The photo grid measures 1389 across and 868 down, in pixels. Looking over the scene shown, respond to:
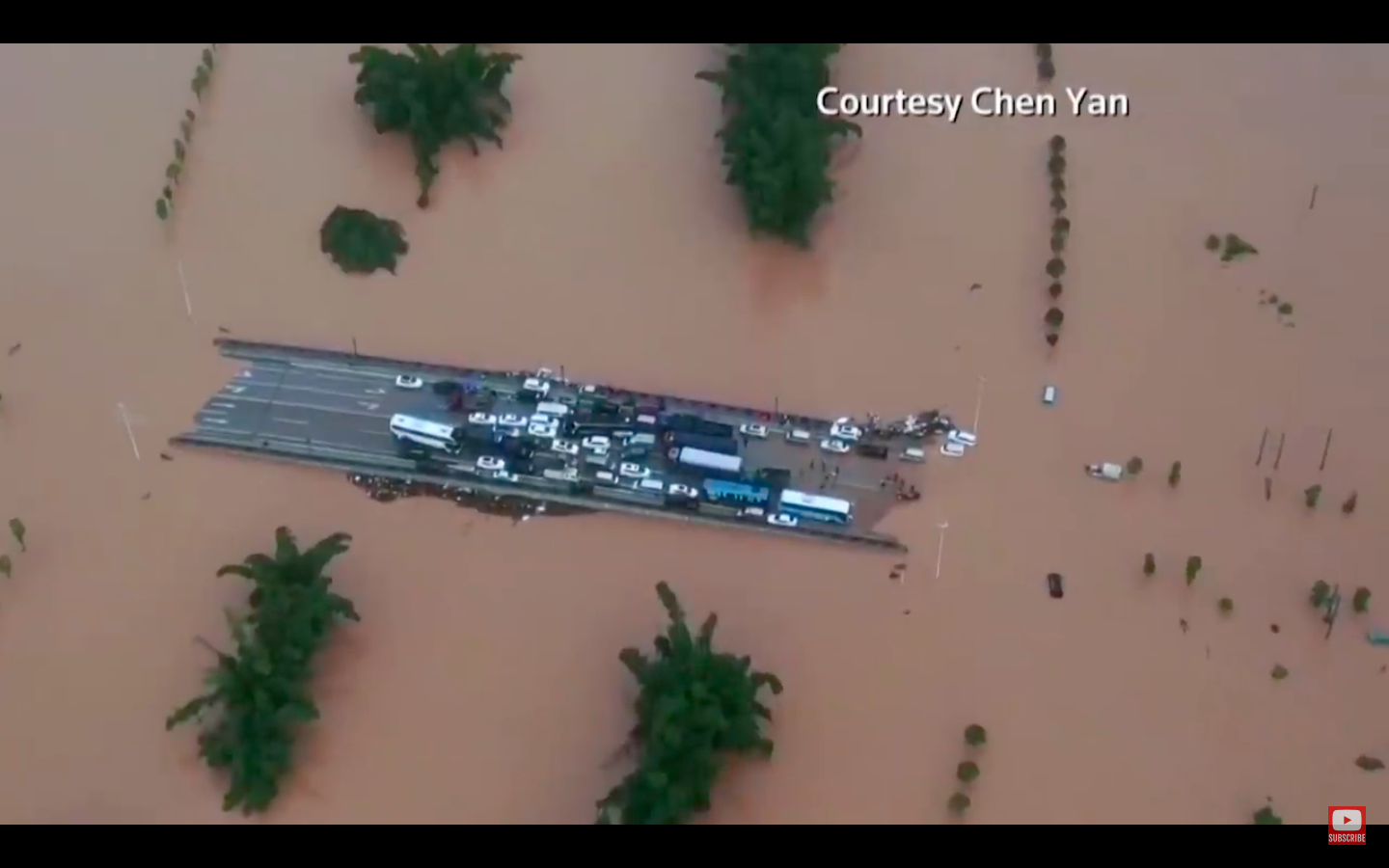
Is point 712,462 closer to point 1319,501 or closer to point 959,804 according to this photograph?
point 959,804

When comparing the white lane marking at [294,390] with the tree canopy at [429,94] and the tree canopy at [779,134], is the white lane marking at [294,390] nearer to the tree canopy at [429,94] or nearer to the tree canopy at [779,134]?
the tree canopy at [429,94]

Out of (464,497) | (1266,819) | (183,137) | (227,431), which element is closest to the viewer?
(1266,819)

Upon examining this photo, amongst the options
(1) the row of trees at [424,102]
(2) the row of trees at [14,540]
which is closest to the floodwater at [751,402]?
(2) the row of trees at [14,540]

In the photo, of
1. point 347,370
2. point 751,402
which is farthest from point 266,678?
point 751,402

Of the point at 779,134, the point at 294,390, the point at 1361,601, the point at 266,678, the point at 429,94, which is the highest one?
the point at 429,94

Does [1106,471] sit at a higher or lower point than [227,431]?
higher

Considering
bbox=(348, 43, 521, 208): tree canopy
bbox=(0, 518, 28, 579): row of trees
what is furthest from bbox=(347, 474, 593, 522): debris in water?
bbox=(348, 43, 521, 208): tree canopy

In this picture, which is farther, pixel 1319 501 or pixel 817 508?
pixel 1319 501
